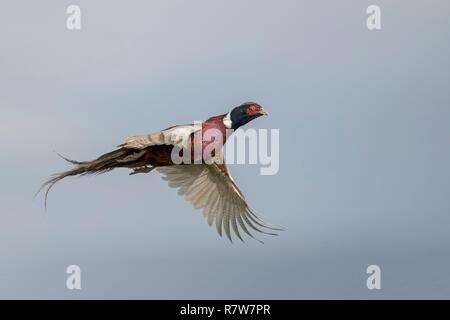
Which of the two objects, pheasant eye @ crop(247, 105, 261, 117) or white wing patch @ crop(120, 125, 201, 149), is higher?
pheasant eye @ crop(247, 105, 261, 117)

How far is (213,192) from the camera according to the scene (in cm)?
2553

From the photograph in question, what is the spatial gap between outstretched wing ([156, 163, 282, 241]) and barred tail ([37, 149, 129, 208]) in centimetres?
338

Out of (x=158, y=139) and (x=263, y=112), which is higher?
(x=263, y=112)

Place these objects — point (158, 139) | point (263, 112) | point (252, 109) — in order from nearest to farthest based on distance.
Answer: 1. point (158, 139)
2. point (263, 112)
3. point (252, 109)

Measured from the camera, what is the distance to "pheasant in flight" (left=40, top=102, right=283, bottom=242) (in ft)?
71.5

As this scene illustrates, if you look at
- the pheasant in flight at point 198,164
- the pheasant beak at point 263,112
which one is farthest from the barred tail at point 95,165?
the pheasant beak at point 263,112

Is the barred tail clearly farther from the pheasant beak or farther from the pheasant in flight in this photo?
the pheasant beak

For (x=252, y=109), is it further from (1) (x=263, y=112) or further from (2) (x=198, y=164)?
(2) (x=198, y=164)

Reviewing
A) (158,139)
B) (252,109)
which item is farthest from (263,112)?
(158,139)

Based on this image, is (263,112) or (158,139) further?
(263,112)

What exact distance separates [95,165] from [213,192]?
4470mm

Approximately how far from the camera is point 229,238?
2506 centimetres

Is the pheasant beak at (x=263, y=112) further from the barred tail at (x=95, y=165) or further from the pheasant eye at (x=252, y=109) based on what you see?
the barred tail at (x=95, y=165)

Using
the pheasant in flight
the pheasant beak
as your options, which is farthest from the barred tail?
the pheasant beak
